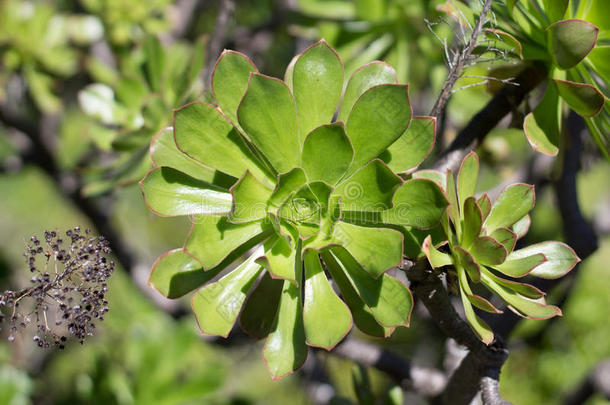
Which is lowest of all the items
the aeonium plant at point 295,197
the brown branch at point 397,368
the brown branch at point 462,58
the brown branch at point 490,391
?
the brown branch at point 397,368

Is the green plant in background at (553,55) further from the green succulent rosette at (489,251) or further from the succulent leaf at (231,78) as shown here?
the succulent leaf at (231,78)

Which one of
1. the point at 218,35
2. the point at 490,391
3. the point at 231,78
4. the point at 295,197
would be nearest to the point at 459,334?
the point at 490,391

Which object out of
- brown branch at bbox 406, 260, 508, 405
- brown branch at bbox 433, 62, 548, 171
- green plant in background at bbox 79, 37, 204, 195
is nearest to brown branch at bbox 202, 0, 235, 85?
green plant in background at bbox 79, 37, 204, 195

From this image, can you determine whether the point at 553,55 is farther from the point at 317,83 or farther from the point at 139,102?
the point at 139,102

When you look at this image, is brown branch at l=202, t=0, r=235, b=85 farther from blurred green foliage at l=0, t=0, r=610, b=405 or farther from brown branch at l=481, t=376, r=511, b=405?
brown branch at l=481, t=376, r=511, b=405

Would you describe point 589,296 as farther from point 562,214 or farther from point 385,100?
point 385,100

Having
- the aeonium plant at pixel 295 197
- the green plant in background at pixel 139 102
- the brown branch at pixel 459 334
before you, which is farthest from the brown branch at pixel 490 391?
the green plant in background at pixel 139 102

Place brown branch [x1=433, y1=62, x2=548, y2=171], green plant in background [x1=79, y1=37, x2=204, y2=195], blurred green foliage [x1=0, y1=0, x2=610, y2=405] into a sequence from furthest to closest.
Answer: blurred green foliage [x1=0, y1=0, x2=610, y2=405] < green plant in background [x1=79, y1=37, x2=204, y2=195] < brown branch [x1=433, y1=62, x2=548, y2=171]

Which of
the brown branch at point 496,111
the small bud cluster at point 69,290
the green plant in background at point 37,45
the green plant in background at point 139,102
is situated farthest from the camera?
the green plant in background at point 37,45
